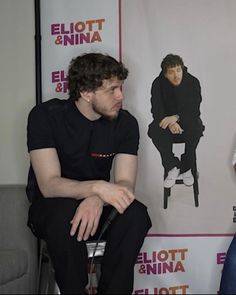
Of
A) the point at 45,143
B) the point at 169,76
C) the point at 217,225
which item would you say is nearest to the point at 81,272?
the point at 45,143

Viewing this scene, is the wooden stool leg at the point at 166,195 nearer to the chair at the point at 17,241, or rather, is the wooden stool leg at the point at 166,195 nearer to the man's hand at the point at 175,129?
the man's hand at the point at 175,129

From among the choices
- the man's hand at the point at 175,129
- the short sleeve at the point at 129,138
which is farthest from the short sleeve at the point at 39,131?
the man's hand at the point at 175,129

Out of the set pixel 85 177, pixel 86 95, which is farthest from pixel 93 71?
pixel 85 177

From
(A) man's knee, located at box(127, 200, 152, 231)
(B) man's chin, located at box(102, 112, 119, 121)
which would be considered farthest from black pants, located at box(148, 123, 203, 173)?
(A) man's knee, located at box(127, 200, 152, 231)

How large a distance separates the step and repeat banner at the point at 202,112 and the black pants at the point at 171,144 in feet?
0.09

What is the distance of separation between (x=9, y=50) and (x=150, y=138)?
847mm

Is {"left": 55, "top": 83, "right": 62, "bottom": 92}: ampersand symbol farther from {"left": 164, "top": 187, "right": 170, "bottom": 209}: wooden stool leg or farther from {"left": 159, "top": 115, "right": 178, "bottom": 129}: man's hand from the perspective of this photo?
{"left": 164, "top": 187, "right": 170, "bottom": 209}: wooden stool leg

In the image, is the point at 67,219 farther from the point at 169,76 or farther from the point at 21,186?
the point at 169,76

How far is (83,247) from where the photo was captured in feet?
5.12

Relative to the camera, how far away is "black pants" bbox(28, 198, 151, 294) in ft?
4.97

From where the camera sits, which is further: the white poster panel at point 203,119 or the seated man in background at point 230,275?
the white poster panel at point 203,119

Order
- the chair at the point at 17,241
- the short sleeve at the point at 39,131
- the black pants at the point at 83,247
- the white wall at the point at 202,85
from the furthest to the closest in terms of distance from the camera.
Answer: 1. the white wall at the point at 202,85
2. the chair at the point at 17,241
3. the short sleeve at the point at 39,131
4. the black pants at the point at 83,247

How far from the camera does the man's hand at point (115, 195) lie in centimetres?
159

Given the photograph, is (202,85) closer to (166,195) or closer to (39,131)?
(166,195)
